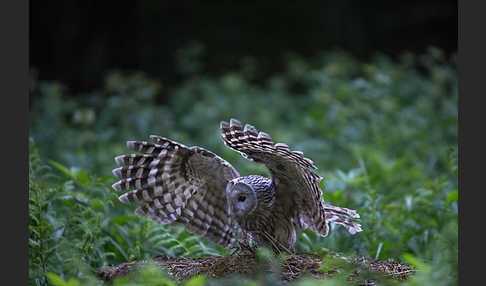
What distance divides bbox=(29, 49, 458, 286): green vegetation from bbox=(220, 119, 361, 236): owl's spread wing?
527 mm

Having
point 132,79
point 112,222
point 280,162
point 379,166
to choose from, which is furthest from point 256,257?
Answer: point 132,79

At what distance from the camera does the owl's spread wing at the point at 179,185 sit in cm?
373

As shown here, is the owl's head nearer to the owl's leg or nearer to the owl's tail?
the owl's leg

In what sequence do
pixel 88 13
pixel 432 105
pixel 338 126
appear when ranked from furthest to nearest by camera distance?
pixel 88 13, pixel 432 105, pixel 338 126

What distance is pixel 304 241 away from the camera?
4.61 metres

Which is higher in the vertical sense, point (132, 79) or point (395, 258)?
point (132, 79)

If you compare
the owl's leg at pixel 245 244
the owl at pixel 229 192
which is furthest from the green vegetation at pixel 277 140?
the owl's leg at pixel 245 244

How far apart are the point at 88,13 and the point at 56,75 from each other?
1.24 m

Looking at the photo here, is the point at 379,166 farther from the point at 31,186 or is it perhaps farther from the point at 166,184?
the point at 31,186

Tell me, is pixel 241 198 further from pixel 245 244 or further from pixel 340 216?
pixel 340 216

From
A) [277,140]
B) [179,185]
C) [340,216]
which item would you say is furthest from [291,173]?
[277,140]

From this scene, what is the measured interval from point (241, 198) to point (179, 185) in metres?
0.56

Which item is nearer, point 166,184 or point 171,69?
point 166,184

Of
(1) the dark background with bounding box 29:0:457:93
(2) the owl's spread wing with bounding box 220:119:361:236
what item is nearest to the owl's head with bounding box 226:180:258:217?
(2) the owl's spread wing with bounding box 220:119:361:236
